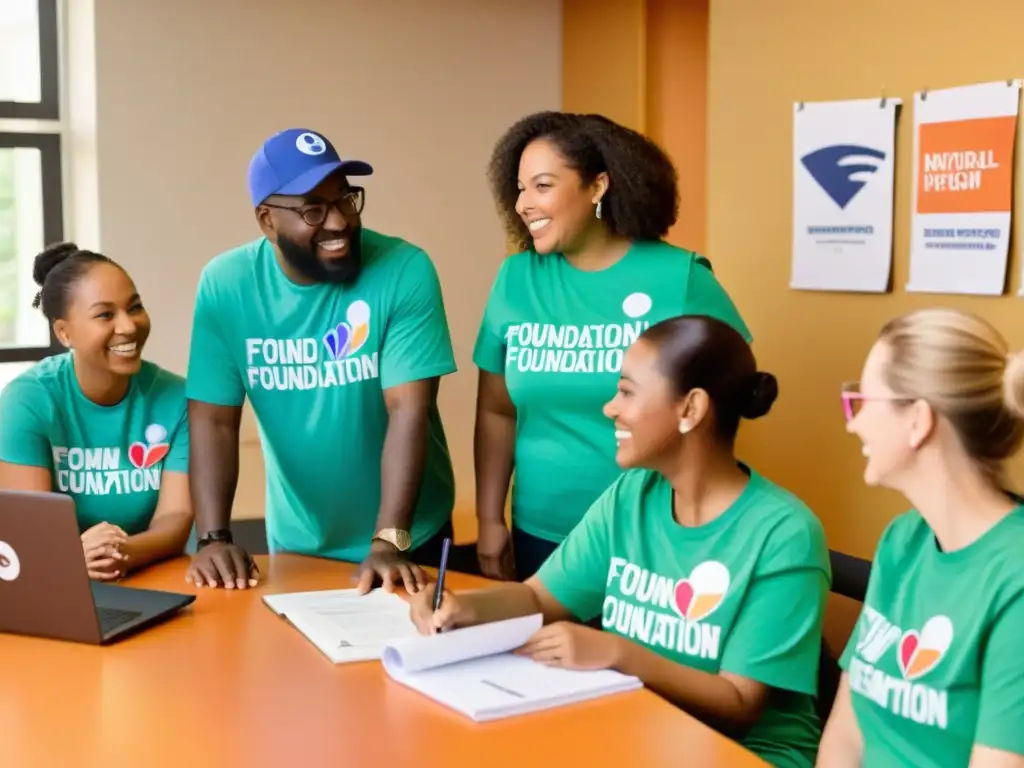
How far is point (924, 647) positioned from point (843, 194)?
1905 mm

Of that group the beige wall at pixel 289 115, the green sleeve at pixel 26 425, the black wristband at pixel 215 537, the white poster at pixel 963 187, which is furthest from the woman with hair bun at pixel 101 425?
the white poster at pixel 963 187

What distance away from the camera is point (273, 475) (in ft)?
8.70

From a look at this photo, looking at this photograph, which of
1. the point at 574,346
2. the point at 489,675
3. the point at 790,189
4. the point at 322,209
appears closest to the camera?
the point at 489,675

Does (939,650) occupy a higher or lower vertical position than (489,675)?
higher

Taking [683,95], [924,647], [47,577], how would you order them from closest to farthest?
[924,647] < [47,577] < [683,95]

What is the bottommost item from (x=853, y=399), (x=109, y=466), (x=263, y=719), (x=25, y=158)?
(x=263, y=719)

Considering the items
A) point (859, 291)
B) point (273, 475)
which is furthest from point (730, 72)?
point (273, 475)

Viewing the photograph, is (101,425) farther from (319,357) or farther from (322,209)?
(322,209)

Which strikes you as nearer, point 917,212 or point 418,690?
point 418,690

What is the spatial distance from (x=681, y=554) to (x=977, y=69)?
158 cm

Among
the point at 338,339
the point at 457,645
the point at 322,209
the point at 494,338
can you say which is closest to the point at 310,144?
the point at 322,209

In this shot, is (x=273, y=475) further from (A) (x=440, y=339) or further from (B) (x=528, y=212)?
(B) (x=528, y=212)

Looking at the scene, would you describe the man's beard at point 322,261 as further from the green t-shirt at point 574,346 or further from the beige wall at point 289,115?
the beige wall at point 289,115

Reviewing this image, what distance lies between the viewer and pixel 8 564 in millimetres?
2027
